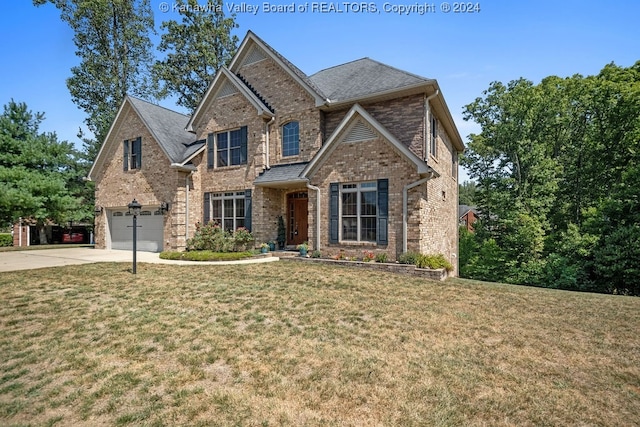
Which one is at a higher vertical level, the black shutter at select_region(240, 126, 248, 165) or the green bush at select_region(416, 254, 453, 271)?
Answer: the black shutter at select_region(240, 126, 248, 165)

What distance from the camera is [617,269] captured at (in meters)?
15.8

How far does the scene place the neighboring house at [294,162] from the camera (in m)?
11.6

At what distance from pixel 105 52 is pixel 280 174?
79.7 ft

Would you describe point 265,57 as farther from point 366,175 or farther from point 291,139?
point 366,175

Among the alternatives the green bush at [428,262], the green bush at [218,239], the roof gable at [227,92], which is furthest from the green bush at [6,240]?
the green bush at [428,262]

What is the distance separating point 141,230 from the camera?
17344 mm

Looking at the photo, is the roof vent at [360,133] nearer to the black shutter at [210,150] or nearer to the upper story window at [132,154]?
the black shutter at [210,150]

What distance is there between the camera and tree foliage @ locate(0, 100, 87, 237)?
20734 millimetres

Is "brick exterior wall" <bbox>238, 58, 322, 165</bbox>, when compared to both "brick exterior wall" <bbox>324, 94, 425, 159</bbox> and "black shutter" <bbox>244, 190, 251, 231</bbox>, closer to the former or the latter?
"black shutter" <bbox>244, 190, 251, 231</bbox>

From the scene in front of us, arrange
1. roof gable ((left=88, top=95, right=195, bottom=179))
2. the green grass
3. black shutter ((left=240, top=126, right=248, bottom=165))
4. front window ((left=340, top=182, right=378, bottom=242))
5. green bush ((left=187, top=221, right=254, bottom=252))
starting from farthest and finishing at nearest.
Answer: roof gable ((left=88, top=95, right=195, bottom=179)), black shutter ((left=240, top=126, right=248, bottom=165)), green bush ((left=187, top=221, right=254, bottom=252)), front window ((left=340, top=182, right=378, bottom=242)), the green grass

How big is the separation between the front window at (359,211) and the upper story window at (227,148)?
6.27 metres

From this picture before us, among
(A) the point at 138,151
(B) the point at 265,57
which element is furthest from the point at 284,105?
(A) the point at 138,151

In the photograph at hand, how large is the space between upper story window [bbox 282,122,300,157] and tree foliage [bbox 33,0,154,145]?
2067 cm

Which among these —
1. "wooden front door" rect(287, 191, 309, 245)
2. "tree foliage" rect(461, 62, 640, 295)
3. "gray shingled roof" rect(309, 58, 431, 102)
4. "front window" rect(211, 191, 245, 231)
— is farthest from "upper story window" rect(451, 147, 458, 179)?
"front window" rect(211, 191, 245, 231)
